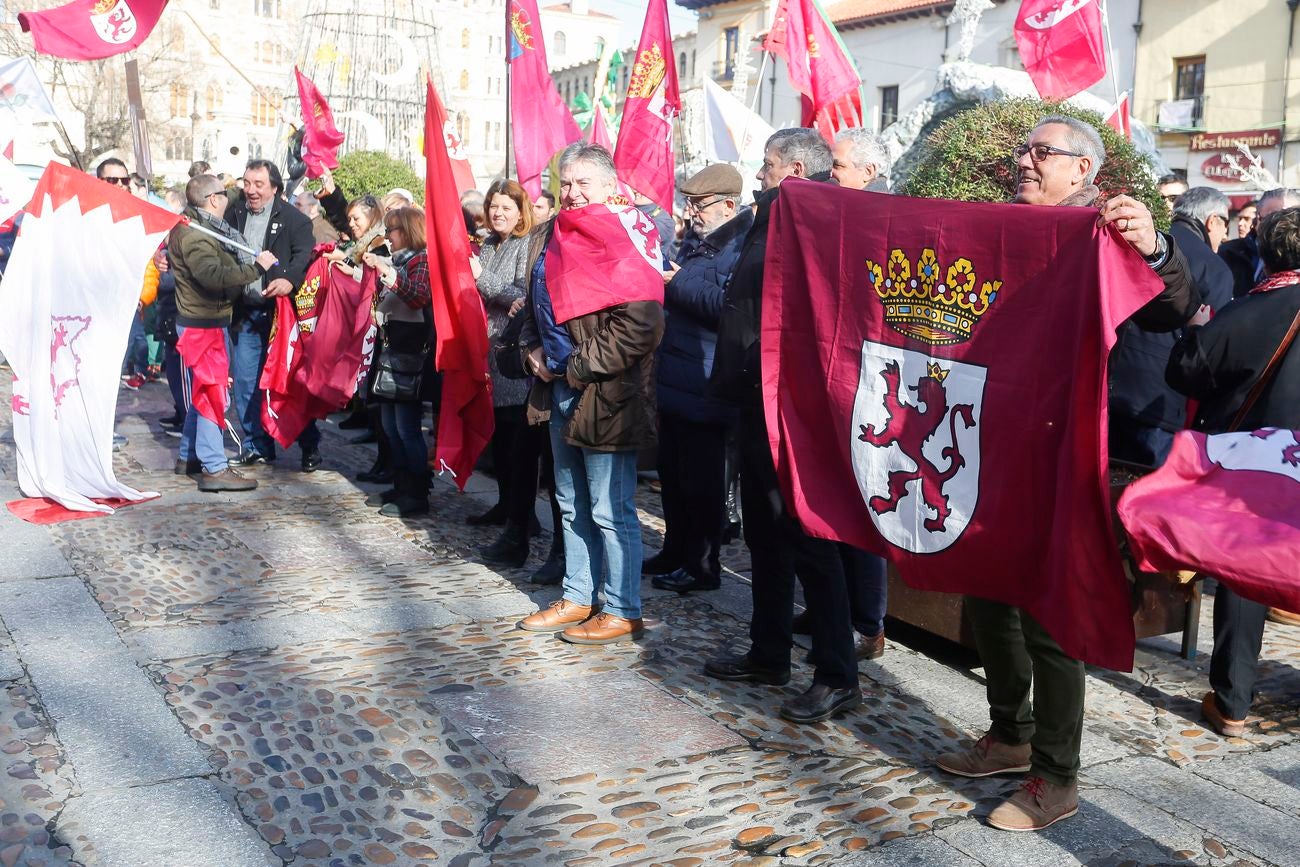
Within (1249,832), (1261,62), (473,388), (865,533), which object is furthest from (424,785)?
(1261,62)

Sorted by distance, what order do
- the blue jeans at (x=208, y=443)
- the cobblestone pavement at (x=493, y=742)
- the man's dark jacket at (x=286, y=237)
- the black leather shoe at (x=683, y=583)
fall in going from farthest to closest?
the man's dark jacket at (x=286, y=237) → the blue jeans at (x=208, y=443) → the black leather shoe at (x=683, y=583) → the cobblestone pavement at (x=493, y=742)

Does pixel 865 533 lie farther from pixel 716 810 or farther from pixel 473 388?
pixel 473 388

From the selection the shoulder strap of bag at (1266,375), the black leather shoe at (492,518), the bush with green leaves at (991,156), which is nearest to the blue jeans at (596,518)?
the black leather shoe at (492,518)

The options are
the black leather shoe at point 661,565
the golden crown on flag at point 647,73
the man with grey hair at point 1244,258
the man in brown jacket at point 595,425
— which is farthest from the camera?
the golden crown on flag at point 647,73

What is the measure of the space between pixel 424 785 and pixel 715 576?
8.28 ft

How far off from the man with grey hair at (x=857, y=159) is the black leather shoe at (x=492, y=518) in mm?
2846

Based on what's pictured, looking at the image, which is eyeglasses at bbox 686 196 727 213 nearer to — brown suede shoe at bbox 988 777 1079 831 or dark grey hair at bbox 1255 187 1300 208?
brown suede shoe at bbox 988 777 1079 831

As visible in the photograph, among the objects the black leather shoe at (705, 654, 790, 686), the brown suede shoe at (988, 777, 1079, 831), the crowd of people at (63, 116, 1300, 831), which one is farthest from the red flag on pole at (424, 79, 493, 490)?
the brown suede shoe at (988, 777, 1079, 831)

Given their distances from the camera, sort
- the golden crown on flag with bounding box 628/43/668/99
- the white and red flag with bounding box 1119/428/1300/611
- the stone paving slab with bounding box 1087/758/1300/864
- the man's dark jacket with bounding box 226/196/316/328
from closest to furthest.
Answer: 1. the white and red flag with bounding box 1119/428/1300/611
2. the stone paving slab with bounding box 1087/758/1300/864
3. the man's dark jacket with bounding box 226/196/316/328
4. the golden crown on flag with bounding box 628/43/668/99

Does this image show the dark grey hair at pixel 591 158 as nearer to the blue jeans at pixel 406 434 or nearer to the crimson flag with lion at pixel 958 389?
the crimson flag with lion at pixel 958 389

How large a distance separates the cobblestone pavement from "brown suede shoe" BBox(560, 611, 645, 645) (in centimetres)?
6

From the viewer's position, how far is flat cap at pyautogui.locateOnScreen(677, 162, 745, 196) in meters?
5.41

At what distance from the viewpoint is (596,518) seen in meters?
5.29

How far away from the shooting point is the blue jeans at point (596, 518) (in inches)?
207
